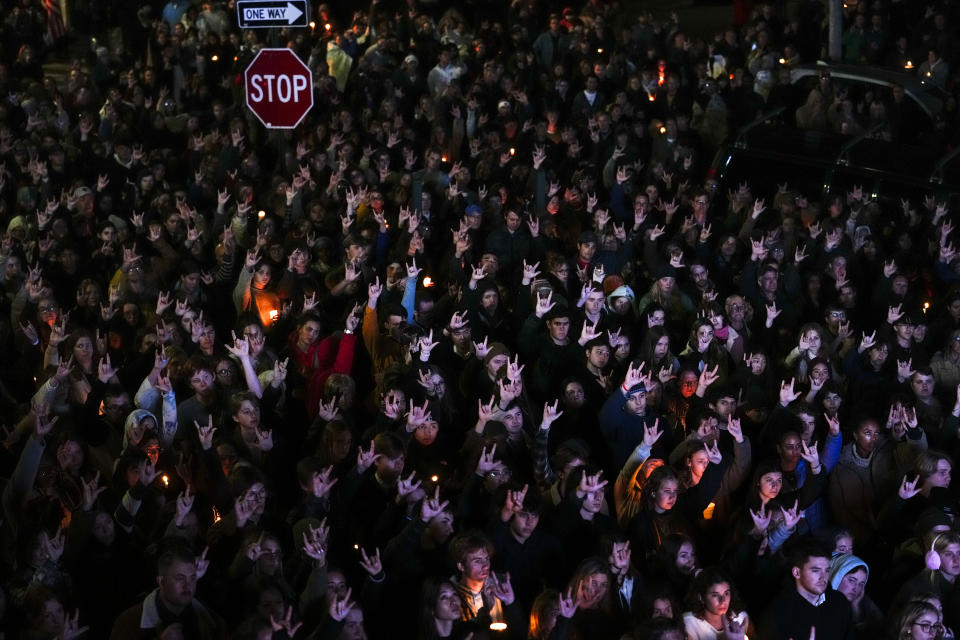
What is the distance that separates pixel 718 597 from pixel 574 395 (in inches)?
104

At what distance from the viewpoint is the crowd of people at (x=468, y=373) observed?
6.48 meters

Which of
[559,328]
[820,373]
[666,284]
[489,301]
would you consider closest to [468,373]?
[559,328]

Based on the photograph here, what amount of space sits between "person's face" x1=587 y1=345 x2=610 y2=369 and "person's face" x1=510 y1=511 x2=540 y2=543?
2.27m

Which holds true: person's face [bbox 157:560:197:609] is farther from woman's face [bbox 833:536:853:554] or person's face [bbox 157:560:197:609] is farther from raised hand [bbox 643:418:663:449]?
woman's face [bbox 833:536:853:554]

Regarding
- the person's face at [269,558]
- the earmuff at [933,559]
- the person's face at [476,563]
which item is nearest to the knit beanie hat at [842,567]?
the earmuff at [933,559]

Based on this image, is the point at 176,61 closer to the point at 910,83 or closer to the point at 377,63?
the point at 377,63

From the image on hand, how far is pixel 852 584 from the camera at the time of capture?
21.4 ft

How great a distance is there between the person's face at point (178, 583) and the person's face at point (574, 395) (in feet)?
10.4

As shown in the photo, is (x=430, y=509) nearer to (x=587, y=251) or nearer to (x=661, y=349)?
(x=661, y=349)

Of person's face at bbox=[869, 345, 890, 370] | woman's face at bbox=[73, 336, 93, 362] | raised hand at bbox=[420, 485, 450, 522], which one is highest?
raised hand at bbox=[420, 485, 450, 522]

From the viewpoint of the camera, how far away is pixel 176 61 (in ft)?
61.2

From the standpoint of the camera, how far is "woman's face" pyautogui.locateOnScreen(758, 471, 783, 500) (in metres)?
7.20

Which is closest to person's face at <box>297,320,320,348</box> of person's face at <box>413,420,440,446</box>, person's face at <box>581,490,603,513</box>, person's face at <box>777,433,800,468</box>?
person's face at <box>413,420,440,446</box>

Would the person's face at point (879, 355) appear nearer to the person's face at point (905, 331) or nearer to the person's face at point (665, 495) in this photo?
the person's face at point (905, 331)
